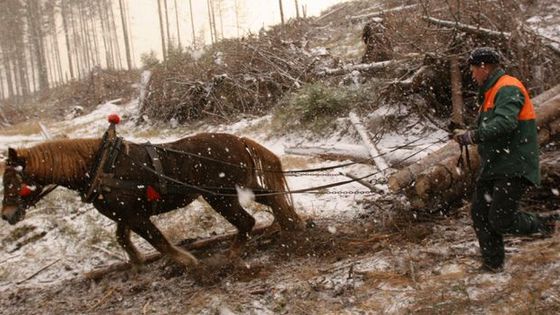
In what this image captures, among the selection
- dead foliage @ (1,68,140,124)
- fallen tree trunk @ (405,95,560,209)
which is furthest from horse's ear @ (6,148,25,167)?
dead foliage @ (1,68,140,124)

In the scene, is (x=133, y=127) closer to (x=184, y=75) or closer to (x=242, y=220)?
(x=184, y=75)

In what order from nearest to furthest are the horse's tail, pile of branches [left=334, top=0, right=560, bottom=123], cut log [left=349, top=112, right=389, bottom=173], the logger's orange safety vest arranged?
the logger's orange safety vest
the horse's tail
cut log [left=349, top=112, right=389, bottom=173]
pile of branches [left=334, top=0, right=560, bottom=123]

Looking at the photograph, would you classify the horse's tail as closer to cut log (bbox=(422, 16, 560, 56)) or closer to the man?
the man

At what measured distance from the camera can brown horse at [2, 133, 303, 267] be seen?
4.29 metres

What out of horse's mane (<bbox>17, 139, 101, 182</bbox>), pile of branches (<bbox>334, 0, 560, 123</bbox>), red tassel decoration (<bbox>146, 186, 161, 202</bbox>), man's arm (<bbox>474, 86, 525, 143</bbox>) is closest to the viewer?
man's arm (<bbox>474, 86, 525, 143</bbox>)

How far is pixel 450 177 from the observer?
15.9 feet

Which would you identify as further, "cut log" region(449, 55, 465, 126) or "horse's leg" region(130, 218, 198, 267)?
→ "cut log" region(449, 55, 465, 126)

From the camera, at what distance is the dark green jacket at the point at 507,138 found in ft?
11.0

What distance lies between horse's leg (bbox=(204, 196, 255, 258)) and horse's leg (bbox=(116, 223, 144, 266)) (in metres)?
1.06

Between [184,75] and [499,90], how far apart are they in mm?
11395

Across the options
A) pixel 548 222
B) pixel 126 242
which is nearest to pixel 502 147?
pixel 548 222

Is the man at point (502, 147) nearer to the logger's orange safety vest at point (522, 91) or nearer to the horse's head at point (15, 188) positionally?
the logger's orange safety vest at point (522, 91)

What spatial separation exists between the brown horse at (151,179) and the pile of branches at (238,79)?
7.08 metres

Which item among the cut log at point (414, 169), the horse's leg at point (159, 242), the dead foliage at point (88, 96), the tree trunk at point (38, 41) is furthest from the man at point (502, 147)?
the tree trunk at point (38, 41)
